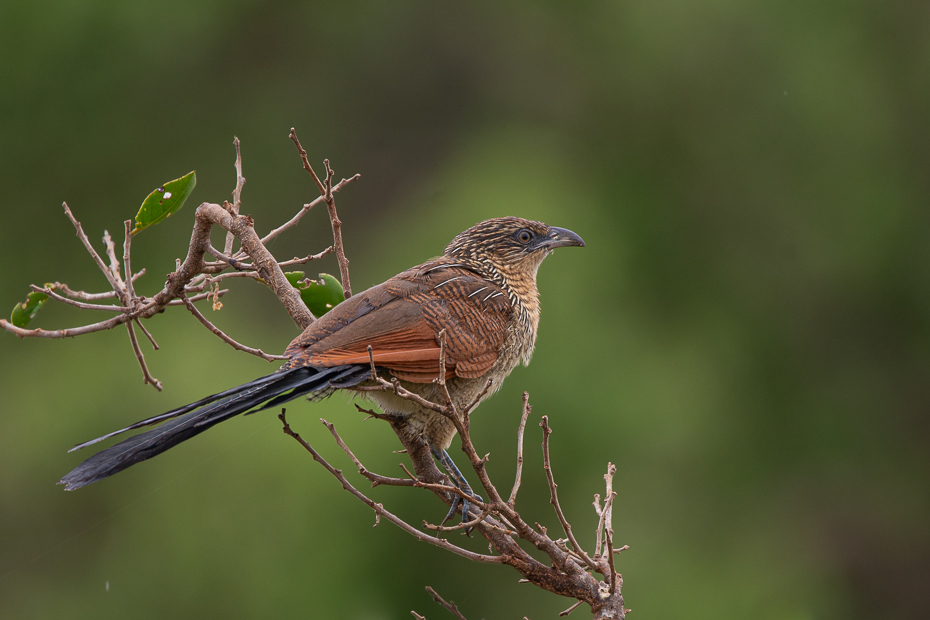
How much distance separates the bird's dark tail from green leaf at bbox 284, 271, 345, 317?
0.40 metres

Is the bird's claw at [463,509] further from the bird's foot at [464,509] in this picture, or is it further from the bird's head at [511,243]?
the bird's head at [511,243]

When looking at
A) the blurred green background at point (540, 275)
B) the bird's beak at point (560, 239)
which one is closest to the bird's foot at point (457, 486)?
the bird's beak at point (560, 239)

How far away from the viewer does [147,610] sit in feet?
13.9

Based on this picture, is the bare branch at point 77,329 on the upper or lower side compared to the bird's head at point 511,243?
A: lower

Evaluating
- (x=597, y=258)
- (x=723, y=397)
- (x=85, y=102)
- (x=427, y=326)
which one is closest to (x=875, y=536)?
(x=723, y=397)

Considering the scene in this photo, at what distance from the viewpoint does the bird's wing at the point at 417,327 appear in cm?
159

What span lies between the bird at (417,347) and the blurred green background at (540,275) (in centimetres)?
187

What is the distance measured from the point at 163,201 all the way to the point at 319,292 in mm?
387

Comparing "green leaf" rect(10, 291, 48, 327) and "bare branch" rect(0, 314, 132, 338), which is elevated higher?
"bare branch" rect(0, 314, 132, 338)

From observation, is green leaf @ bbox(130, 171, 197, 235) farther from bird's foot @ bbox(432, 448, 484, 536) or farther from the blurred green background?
the blurred green background

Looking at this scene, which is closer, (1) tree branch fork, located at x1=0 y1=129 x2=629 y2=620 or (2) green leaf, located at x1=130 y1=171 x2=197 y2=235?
(1) tree branch fork, located at x1=0 y1=129 x2=629 y2=620

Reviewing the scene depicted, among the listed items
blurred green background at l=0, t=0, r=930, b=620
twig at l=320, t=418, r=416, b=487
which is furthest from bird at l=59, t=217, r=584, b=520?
blurred green background at l=0, t=0, r=930, b=620

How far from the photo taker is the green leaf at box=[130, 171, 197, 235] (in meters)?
1.77

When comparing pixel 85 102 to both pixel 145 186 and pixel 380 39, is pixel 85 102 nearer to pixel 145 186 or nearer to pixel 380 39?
pixel 145 186
